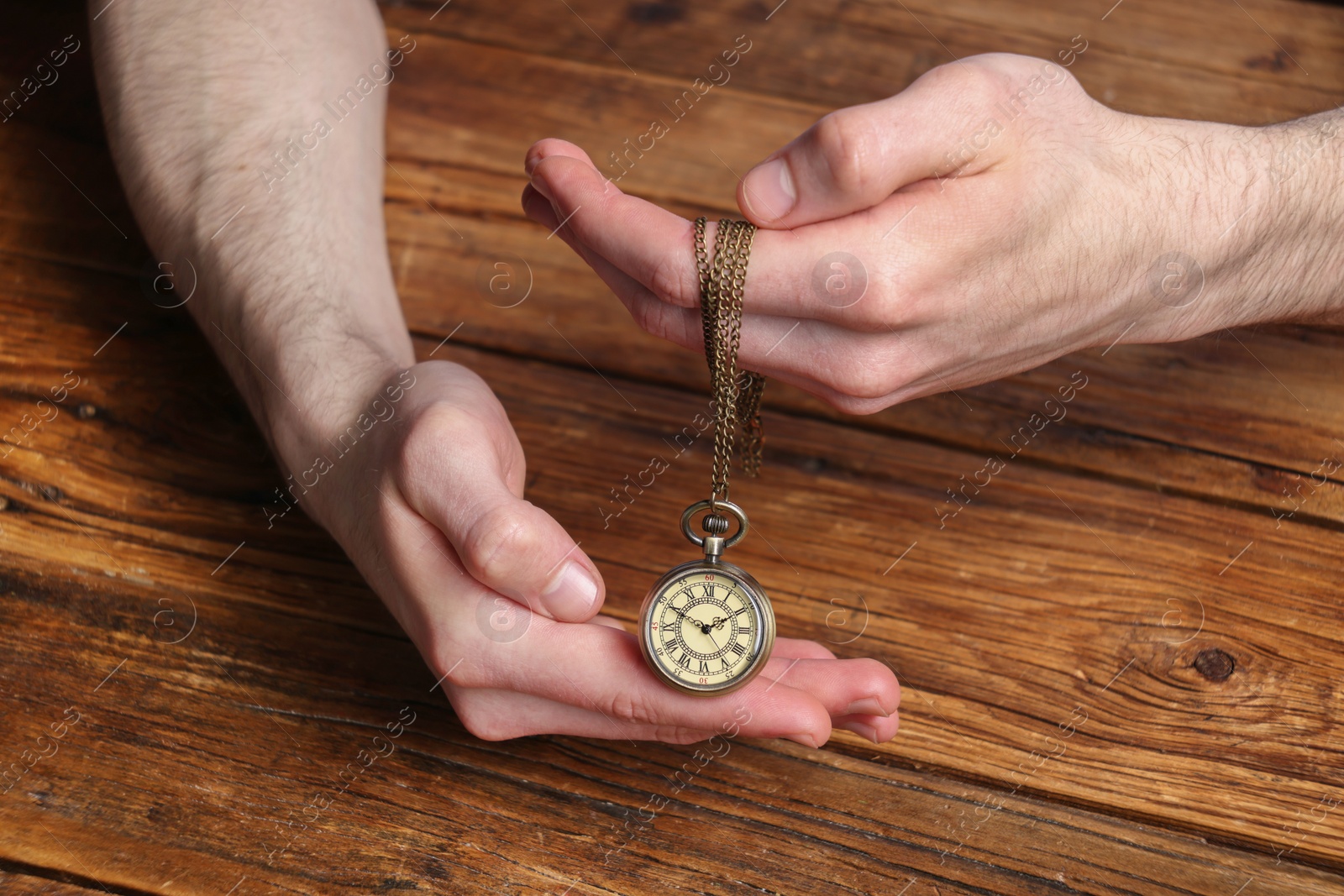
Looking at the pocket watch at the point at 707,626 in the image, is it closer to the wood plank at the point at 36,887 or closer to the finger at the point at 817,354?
the finger at the point at 817,354

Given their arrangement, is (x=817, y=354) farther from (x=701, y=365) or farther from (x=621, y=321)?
(x=621, y=321)

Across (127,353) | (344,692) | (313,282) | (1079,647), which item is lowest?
(1079,647)

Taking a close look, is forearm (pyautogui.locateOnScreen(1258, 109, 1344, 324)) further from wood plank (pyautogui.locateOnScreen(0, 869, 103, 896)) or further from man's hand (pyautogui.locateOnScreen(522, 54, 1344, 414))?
wood plank (pyautogui.locateOnScreen(0, 869, 103, 896))

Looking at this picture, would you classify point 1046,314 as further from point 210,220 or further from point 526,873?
point 210,220

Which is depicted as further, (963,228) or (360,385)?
(360,385)

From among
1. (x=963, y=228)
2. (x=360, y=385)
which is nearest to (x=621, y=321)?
(x=360, y=385)

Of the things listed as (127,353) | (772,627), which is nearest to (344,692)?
(772,627)
